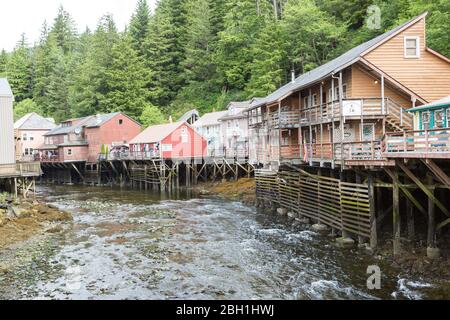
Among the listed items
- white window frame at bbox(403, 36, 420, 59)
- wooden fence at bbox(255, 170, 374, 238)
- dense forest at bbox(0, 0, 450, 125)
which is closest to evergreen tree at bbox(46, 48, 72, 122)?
dense forest at bbox(0, 0, 450, 125)

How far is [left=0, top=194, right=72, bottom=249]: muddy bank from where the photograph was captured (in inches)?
864

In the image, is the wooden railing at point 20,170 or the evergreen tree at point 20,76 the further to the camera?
the evergreen tree at point 20,76

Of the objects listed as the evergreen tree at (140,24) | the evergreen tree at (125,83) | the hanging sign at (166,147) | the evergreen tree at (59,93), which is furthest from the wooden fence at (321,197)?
the evergreen tree at (59,93)

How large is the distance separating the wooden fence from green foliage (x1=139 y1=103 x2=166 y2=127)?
38339mm

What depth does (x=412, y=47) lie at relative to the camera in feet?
78.8

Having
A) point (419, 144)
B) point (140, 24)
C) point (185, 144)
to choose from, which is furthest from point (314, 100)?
point (140, 24)

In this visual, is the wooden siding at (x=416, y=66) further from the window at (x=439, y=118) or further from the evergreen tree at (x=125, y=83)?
the evergreen tree at (x=125, y=83)

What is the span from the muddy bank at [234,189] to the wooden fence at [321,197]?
4.02 meters

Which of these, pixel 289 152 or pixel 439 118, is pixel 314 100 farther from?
pixel 439 118

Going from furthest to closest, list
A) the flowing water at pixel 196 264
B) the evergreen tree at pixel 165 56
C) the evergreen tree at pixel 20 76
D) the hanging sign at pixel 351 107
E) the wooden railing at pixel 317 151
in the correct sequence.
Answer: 1. the evergreen tree at pixel 20 76
2. the evergreen tree at pixel 165 56
3. the wooden railing at pixel 317 151
4. the hanging sign at pixel 351 107
5. the flowing water at pixel 196 264

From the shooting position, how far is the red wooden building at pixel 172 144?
50.3 m

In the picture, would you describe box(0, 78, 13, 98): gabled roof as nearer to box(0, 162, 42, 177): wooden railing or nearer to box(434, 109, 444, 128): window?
box(0, 162, 42, 177): wooden railing

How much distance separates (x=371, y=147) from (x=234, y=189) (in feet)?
77.5
